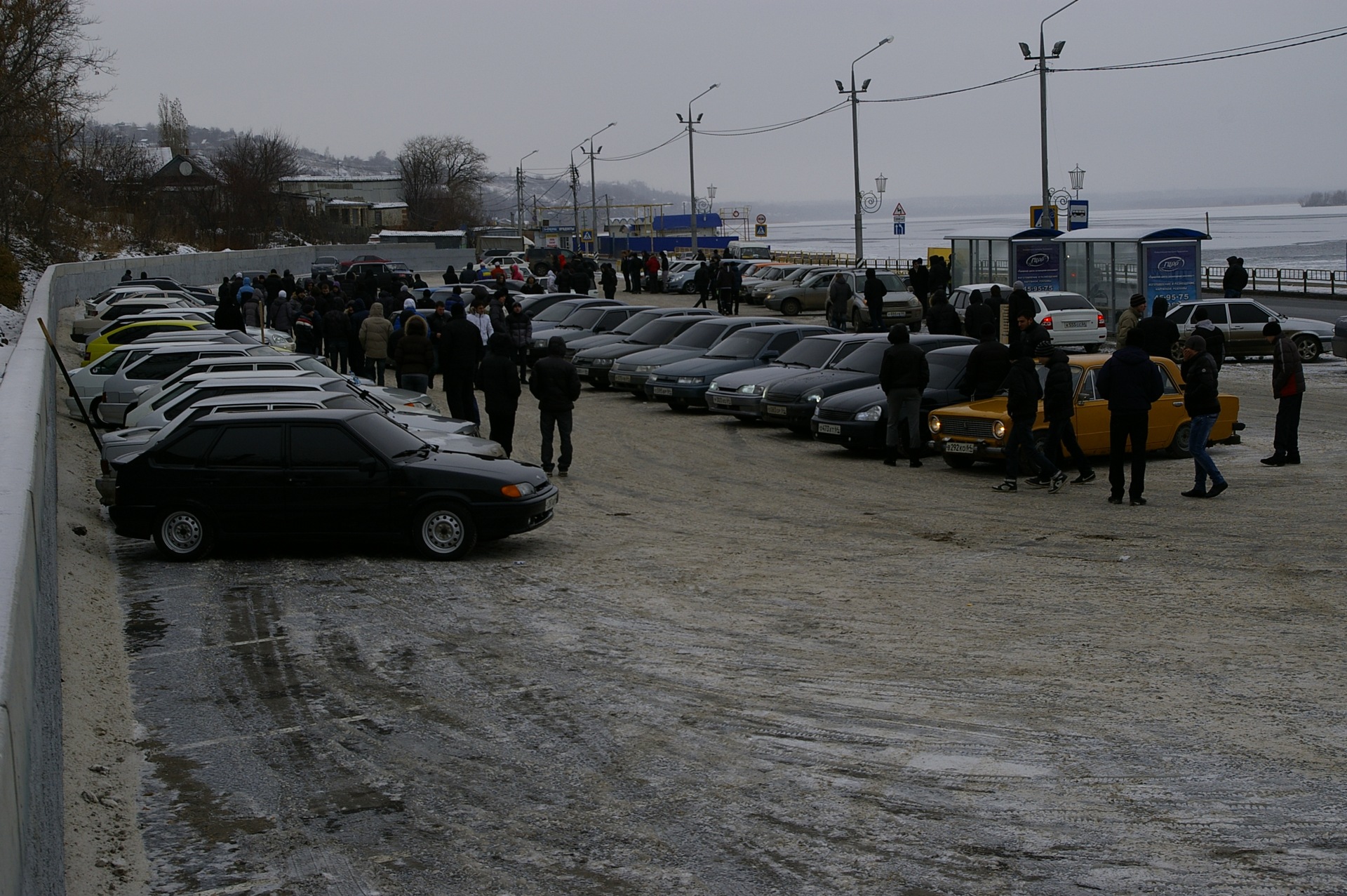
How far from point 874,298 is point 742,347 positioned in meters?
11.2

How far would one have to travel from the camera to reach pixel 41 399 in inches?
499

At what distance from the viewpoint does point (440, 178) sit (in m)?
159

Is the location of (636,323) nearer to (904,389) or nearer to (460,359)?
(460,359)

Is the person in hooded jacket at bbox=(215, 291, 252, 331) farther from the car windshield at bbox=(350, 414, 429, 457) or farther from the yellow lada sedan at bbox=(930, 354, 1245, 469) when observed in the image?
the yellow lada sedan at bbox=(930, 354, 1245, 469)

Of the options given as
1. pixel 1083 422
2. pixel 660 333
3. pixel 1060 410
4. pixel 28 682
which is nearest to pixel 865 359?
pixel 1083 422

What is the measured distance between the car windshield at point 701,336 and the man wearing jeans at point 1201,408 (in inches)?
455

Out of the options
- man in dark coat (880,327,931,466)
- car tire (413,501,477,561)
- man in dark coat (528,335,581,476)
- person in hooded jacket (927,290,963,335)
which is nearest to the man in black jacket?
man in dark coat (880,327,931,466)

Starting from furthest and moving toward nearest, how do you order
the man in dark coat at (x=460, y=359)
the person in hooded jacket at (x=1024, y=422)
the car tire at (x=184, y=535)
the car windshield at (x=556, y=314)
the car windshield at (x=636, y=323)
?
1. the car windshield at (x=556, y=314)
2. the car windshield at (x=636, y=323)
3. the man in dark coat at (x=460, y=359)
4. the person in hooded jacket at (x=1024, y=422)
5. the car tire at (x=184, y=535)

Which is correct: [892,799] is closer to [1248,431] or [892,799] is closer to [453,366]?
[453,366]

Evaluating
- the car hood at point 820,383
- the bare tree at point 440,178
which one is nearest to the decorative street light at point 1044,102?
the car hood at point 820,383

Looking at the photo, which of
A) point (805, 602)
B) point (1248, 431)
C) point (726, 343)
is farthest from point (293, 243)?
point (805, 602)

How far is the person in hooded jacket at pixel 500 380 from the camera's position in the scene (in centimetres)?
1577

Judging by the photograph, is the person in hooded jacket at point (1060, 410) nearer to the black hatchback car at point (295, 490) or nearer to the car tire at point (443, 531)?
the black hatchback car at point (295, 490)

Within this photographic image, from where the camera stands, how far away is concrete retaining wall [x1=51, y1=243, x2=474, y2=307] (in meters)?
46.7
